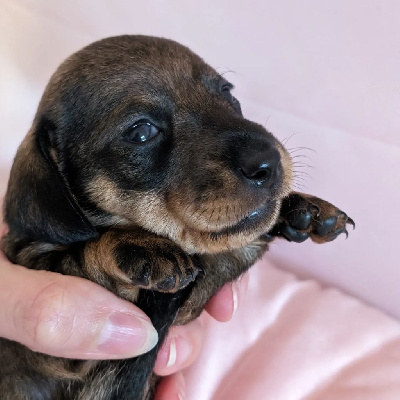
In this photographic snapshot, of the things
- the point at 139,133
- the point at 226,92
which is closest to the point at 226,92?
the point at 226,92

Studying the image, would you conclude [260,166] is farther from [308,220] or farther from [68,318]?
[68,318]

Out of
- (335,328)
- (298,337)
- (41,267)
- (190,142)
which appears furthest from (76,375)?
(335,328)

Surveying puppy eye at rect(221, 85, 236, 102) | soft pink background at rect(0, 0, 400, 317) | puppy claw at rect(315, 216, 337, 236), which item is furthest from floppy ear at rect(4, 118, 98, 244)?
soft pink background at rect(0, 0, 400, 317)

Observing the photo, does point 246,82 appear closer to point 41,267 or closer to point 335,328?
point 335,328

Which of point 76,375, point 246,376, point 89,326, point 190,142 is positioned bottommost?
point 246,376

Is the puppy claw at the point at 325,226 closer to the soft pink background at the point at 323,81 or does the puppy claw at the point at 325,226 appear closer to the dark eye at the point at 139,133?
the dark eye at the point at 139,133

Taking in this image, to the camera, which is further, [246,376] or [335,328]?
[335,328]
